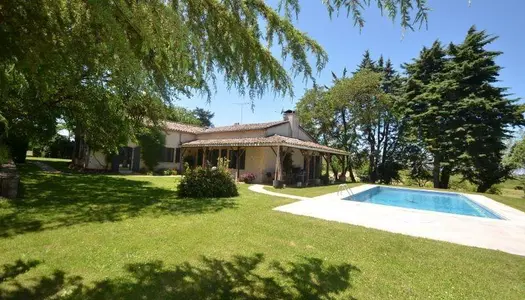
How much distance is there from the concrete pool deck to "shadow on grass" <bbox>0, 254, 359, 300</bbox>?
4221 millimetres

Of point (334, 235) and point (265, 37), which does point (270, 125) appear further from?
point (265, 37)

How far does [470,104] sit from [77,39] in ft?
93.4

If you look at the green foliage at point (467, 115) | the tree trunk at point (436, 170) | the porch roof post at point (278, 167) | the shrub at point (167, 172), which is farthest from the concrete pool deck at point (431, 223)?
the shrub at point (167, 172)

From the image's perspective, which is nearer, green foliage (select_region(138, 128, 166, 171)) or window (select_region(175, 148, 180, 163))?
green foliage (select_region(138, 128, 166, 171))

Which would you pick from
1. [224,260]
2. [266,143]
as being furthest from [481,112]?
[224,260]

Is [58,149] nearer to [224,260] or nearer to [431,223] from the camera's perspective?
[224,260]

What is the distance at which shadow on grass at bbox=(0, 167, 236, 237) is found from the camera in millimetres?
7008

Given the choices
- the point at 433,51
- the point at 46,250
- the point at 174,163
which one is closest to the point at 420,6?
the point at 46,250

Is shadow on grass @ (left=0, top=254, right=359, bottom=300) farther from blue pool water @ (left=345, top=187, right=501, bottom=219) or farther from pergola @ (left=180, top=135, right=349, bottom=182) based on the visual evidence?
pergola @ (left=180, top=135, right=349, bottom=182)

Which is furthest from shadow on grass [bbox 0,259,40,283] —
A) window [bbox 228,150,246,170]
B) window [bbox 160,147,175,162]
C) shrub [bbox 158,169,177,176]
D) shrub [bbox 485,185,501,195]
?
shrub [bbox 485,185,501,195]

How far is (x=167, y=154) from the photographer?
26141 millimetres

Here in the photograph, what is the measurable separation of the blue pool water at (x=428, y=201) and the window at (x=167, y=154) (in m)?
17.4

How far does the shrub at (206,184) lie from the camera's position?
479 inches

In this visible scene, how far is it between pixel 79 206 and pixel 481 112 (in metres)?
29.0
